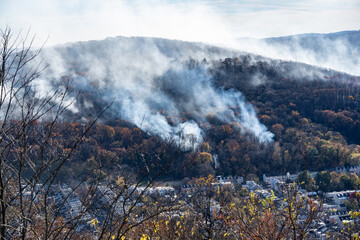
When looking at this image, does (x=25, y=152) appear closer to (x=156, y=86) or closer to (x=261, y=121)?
(x=261, y=121)

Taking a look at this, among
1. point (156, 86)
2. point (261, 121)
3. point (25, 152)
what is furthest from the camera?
point (156, 86)

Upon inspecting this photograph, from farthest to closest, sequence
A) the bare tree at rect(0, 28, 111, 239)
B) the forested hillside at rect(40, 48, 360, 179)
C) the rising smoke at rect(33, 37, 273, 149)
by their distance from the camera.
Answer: the rising smoke at rect(33, 37, 273, 149) → the forested hillside at rect(40, 48, 360, 179) → the bare tree at rect(0, 28, 111, 239)

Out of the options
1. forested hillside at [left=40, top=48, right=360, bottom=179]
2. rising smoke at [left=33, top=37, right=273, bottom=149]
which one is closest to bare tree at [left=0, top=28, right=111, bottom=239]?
forested hillside at [left=40, top=48, right=360, bottom=179]

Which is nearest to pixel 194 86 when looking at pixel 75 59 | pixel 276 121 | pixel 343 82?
pixel 276 121

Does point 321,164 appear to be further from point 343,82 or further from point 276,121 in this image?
point 343,82

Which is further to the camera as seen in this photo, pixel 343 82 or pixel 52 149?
pixel 343 82

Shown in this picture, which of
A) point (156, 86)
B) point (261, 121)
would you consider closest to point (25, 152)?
point (261, 121)

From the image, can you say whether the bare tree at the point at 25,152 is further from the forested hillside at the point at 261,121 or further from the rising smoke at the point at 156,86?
the rising smoke at the point at 156,86

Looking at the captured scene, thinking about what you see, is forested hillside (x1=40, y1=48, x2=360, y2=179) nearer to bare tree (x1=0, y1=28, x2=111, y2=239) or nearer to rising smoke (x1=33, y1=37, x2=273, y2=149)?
rising smoke (x1=33, y1=37, x2=273, y2=149)
